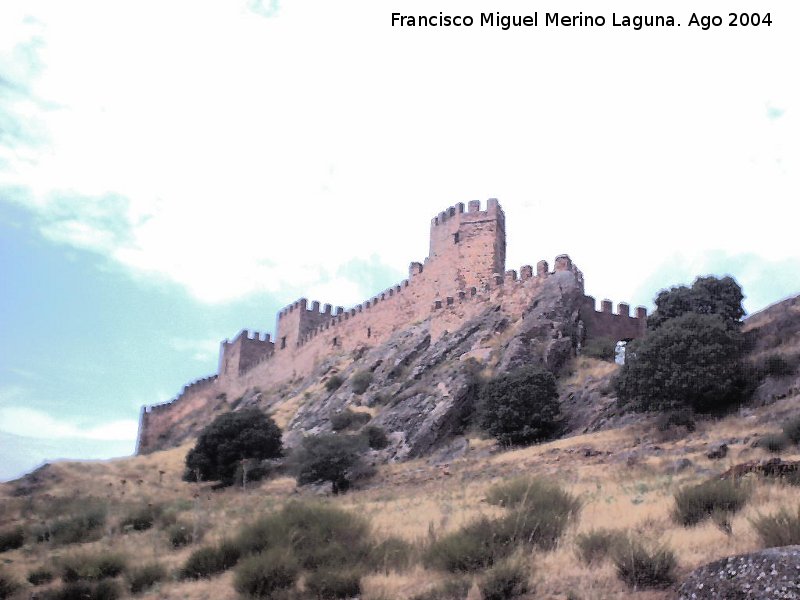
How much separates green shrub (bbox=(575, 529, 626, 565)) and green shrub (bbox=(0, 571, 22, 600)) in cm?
949

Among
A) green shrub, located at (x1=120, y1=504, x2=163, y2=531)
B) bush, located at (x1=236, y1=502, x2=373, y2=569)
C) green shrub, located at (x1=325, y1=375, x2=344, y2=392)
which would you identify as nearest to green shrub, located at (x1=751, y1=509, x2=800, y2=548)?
bush, located at (x1=236, y1=502, x2=373, y2=569)

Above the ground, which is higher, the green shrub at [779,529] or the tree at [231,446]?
the tree at [231,446]

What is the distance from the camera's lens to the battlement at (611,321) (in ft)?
121

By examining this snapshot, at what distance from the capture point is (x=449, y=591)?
8.51 meters

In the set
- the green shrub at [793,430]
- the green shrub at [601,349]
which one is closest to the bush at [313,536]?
the green shrub at [793,430]

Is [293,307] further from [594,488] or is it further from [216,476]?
[594,488]

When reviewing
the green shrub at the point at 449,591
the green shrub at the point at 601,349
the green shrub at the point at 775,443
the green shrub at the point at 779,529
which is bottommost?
the green shrub at the point at 449,591

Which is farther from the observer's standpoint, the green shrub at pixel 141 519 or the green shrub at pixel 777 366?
the green shrub at pixel 777 366

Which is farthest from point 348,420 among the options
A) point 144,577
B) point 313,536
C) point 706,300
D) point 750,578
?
point 750,578

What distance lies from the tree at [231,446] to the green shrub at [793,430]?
22.2 meters

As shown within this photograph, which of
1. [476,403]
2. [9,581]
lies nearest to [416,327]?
[476,403]

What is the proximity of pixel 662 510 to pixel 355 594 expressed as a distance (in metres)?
4.37

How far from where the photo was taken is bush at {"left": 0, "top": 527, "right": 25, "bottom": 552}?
1775cm

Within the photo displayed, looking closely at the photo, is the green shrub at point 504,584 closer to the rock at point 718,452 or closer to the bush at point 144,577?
the bush at point 144,577
